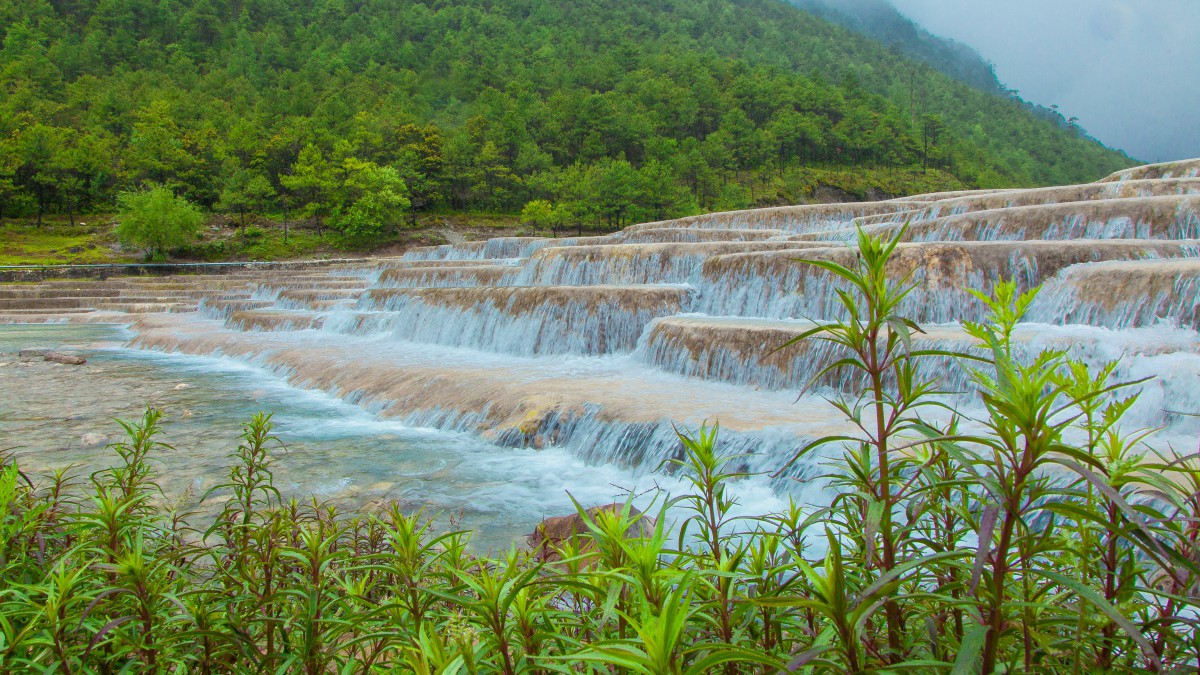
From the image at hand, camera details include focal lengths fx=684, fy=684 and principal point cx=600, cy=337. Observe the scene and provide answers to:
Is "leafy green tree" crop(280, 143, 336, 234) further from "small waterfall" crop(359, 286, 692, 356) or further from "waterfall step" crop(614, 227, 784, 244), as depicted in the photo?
"small waterfall" crop(359, 286, 692, 356)

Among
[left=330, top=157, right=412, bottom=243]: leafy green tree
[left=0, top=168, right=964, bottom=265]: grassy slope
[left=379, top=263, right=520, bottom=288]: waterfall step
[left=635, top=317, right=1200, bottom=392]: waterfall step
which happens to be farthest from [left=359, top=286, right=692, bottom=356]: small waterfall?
[left=330, top=157, right=412, bottom=243]: leafy green tree

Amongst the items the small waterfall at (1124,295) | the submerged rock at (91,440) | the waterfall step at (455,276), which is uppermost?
the small waterfall at (1124,295)

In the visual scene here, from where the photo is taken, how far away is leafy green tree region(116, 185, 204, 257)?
3722 centimetres

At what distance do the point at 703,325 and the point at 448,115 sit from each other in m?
65.7

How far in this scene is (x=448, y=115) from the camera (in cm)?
6994

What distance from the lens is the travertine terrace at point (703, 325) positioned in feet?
25.0

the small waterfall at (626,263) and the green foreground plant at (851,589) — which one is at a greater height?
the small waterfall at (626,263)

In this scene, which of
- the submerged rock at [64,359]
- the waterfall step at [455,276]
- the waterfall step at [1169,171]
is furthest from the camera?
the waterfall step at [455,276]

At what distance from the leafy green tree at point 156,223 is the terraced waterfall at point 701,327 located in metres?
18.6

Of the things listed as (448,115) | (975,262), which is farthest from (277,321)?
Result: (448,115)

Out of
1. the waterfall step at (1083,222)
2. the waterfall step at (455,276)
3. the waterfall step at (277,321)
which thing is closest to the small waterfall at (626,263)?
the waterfall step at (455,276)

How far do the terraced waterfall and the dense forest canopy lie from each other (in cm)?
2886

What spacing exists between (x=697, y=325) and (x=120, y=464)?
25.0 ft

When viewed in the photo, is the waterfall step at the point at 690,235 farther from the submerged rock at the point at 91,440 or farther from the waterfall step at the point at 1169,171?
the submerged rock at the point at 91,440
